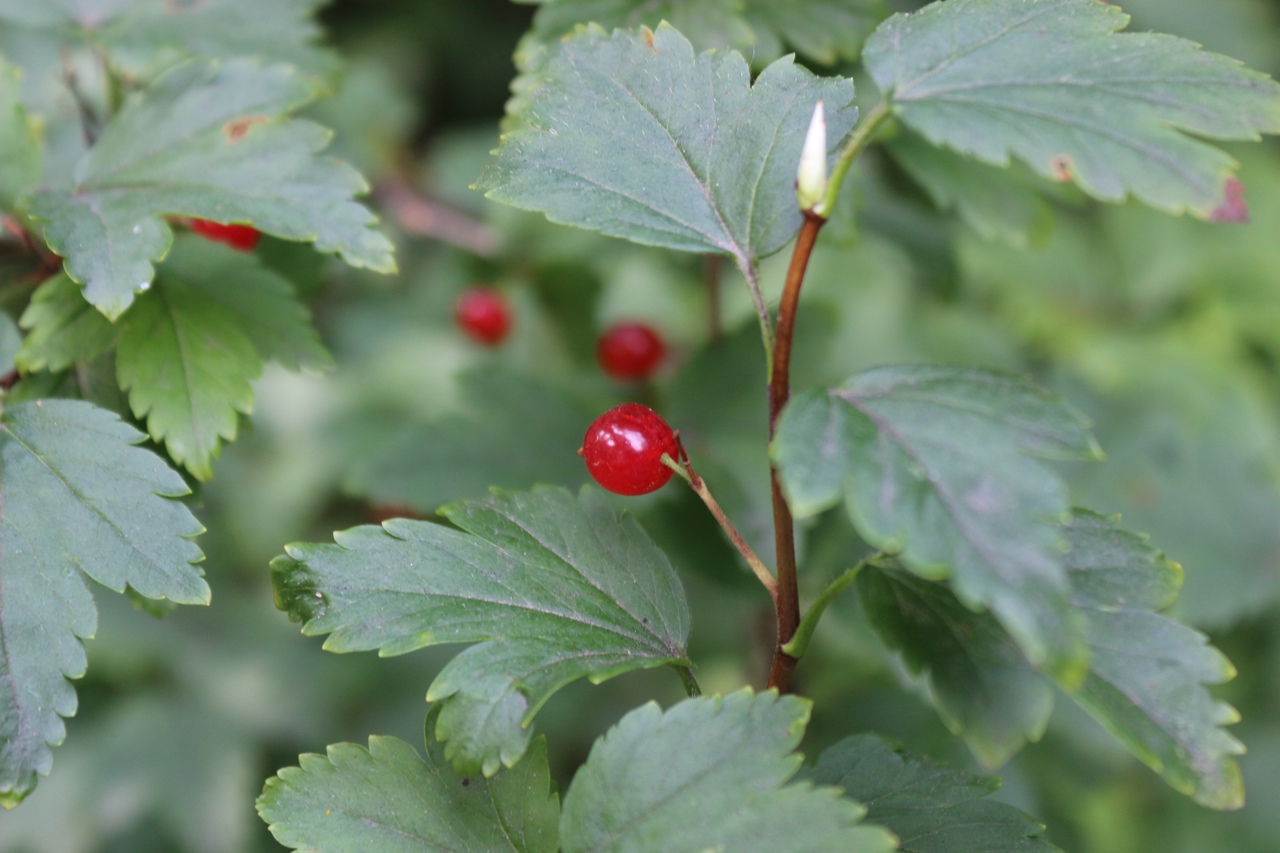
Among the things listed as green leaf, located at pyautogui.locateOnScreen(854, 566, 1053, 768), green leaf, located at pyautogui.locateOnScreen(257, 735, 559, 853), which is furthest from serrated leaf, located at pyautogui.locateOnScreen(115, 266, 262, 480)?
green leaf, located at pyautogui.locateOnScreen(854, 566, 1053, 768)

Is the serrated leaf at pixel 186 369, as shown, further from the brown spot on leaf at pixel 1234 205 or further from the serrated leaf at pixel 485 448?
the brown spot on leaf at pixel 1234 205

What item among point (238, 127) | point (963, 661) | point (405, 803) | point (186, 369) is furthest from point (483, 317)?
point (963, 661)

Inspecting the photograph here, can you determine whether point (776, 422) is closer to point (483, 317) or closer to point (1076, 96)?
point (1076, 96)

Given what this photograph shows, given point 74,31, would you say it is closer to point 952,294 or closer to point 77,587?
point 77,587

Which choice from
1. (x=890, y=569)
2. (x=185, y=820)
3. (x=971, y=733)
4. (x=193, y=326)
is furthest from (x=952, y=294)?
(x=185, y=820)

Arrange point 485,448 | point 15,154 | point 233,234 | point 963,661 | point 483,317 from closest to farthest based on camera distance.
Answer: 1. point 963,661
2. point 15,154
3. point 233,234
4. point 485,448
5. point 483,317

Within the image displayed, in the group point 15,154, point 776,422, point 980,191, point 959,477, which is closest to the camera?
point 959,477

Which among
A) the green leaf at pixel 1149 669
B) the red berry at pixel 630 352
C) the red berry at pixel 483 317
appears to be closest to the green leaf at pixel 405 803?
the green leaf at pixel 1149 669
